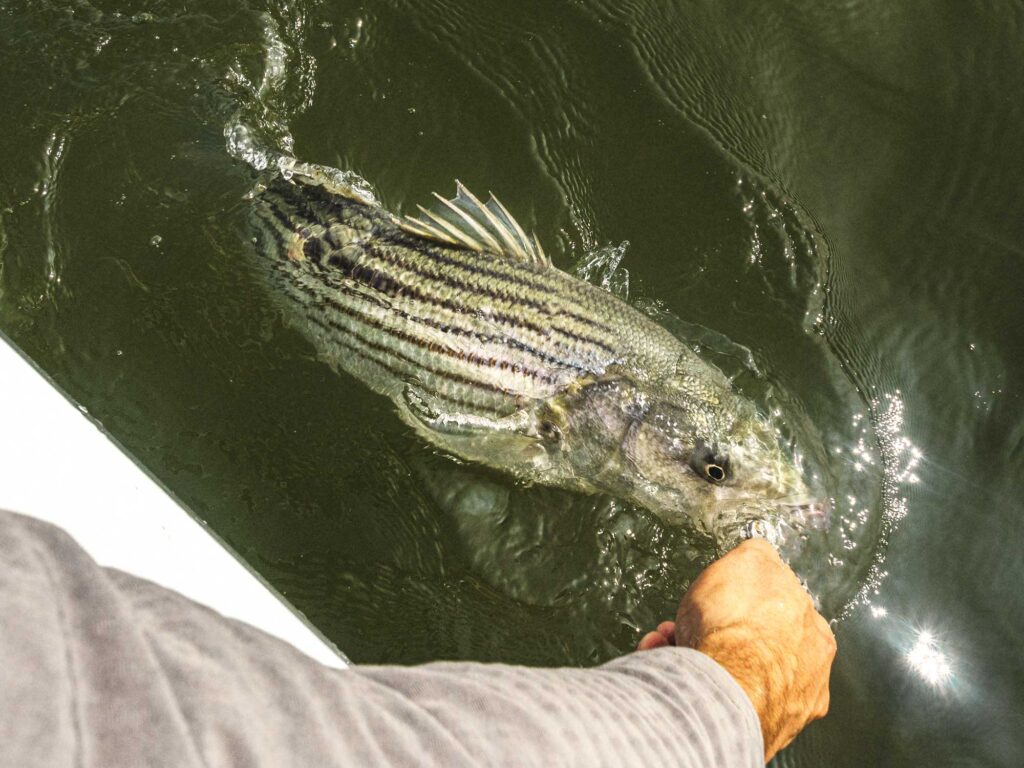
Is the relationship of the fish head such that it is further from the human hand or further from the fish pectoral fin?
the human hand

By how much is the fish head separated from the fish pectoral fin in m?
0.15

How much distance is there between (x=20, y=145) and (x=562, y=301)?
8.65 ft

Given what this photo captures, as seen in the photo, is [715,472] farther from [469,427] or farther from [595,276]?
[595,276]

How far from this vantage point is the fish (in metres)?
2.99

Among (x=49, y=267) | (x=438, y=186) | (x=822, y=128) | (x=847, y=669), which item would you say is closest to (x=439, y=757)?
(x=847, y=669)

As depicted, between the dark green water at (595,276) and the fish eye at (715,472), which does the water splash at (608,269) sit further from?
the fish eye at (715,472)

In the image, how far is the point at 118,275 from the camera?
12.6 ft

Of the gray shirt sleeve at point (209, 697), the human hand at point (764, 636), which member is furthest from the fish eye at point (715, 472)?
the gray shirt sleeve at point (209, 697)

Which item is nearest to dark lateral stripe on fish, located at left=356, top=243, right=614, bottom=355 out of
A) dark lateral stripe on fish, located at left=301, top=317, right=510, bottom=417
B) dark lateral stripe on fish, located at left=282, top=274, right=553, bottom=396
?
dark lateral stripe on fish, located at left=282, top=274, right=553, bottom=396

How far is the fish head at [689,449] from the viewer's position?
294 cm

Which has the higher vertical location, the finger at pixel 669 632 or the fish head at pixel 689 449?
the fish head at pixel 689 449

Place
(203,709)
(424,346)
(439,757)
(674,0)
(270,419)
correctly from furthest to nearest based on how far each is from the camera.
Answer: (674,0) → (270,419) → (424,346) → (439,757) → (203,709)

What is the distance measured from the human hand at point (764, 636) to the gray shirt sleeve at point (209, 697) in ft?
2.40

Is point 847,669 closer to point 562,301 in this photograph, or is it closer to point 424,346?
point 562,301
